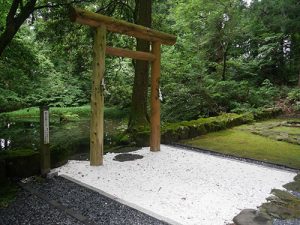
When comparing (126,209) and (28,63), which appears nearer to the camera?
(126,209)

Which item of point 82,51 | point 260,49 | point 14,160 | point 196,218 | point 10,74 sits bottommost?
point 196,218

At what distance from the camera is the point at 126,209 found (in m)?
3.30

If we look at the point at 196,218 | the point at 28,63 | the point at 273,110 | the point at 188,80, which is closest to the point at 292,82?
the point at 273,110

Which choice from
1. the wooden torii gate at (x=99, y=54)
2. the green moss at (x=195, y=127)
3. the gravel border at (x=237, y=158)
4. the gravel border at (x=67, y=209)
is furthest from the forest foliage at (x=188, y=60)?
the gravel border at (x=67, y=209)

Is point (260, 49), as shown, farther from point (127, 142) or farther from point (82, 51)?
point (127, 142)

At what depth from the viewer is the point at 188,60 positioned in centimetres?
1231

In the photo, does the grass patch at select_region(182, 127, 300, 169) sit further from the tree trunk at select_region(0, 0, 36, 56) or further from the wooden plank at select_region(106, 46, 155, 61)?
the tree trunk at select_region(0, 0, 36, 56)

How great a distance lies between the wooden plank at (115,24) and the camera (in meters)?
4.20

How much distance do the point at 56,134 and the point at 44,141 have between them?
228 inches

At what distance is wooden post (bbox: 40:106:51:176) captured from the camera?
418 cm

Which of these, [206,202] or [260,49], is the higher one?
[260,49]

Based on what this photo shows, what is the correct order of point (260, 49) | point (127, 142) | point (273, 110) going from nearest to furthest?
point (127, 142) → point (273, 110) → point (260, 49)

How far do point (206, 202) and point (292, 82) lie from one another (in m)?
12.7

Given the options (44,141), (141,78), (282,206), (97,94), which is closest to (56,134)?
(141,78)
